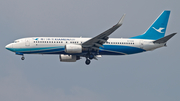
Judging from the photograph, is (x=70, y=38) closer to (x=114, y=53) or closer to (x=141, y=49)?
(x=114, y=53)

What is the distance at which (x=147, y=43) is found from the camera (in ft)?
209

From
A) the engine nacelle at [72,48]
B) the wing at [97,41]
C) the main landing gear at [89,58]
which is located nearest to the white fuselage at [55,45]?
the wing at [97,41]

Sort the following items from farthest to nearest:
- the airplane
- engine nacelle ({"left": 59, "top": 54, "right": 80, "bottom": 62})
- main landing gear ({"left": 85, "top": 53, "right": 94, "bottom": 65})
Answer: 1. engine nacelle ({"left": 59, "top": 54, "right": 80, "bottom": 62})
2. main landing gear ({"left": 85, "top": 53, "right": 94, "bottom": 65})
3. the airplane

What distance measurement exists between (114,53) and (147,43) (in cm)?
594

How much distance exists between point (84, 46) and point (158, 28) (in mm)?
14329

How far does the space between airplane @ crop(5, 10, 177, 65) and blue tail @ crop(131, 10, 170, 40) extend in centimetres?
65

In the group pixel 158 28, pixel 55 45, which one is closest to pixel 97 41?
pixel 55 45

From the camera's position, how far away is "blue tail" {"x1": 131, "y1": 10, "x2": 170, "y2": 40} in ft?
213

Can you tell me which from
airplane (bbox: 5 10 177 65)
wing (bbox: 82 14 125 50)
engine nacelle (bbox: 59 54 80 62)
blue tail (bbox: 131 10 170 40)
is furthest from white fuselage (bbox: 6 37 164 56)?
engine nacelle (bbox: 59 54 80 62)

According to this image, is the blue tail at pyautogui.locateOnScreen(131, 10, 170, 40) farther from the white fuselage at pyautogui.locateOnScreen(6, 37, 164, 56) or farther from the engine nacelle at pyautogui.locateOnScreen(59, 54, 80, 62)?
the engine nacelle at pyautogui.locateOnScreen(59, 54, 80, 62)

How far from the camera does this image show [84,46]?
6016 centimetres

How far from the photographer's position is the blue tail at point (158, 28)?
65062 mm

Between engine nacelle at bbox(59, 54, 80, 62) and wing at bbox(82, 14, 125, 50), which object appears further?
engine nacelle at bbox(59, 54, 80, 62)

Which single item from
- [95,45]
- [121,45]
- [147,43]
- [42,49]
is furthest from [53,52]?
[147,43]
